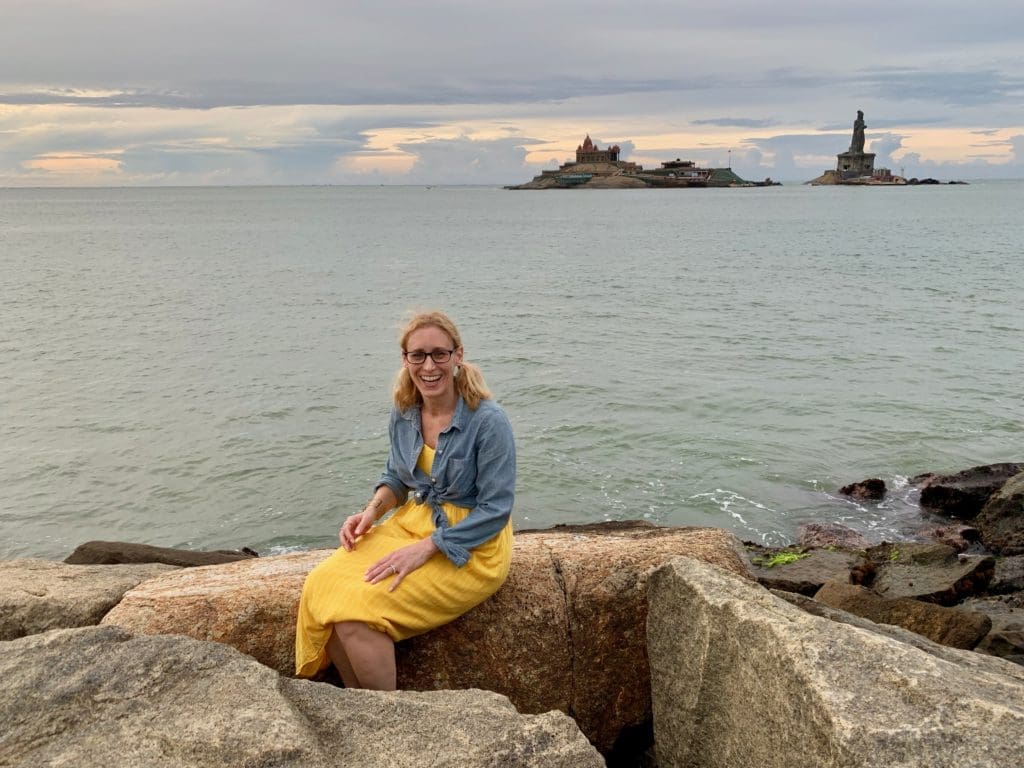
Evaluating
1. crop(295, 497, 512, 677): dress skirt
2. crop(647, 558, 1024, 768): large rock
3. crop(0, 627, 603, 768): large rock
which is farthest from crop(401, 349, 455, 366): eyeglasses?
crop(0, 627, 603, 768): large rock

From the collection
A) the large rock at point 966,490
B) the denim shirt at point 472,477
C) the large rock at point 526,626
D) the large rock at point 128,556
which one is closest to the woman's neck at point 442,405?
the denim shirt at point 472,477

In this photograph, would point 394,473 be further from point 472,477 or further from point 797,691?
point 797,691

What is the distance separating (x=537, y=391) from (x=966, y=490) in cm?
984

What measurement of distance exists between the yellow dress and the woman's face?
1.30 ft

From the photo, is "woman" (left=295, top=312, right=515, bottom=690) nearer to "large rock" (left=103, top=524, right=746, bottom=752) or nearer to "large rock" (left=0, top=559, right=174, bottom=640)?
"large rock" (left=103, top=524, right=746, bottom=752)

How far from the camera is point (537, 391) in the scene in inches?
808

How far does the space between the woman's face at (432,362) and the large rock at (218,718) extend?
1.67 metres

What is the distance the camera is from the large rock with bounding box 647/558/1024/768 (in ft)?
9.59

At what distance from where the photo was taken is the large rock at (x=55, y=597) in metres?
4.86

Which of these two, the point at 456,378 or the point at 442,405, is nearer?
the point at 456,378

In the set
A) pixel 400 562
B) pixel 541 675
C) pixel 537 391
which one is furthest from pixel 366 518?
pixel 537 391

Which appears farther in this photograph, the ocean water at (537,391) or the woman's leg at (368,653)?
the ocean water at (537,391)

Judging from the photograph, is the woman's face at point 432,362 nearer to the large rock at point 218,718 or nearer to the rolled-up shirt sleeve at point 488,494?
the rolled-up shirt sleeve at point 488,494

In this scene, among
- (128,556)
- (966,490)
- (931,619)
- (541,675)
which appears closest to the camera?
(541,675)
